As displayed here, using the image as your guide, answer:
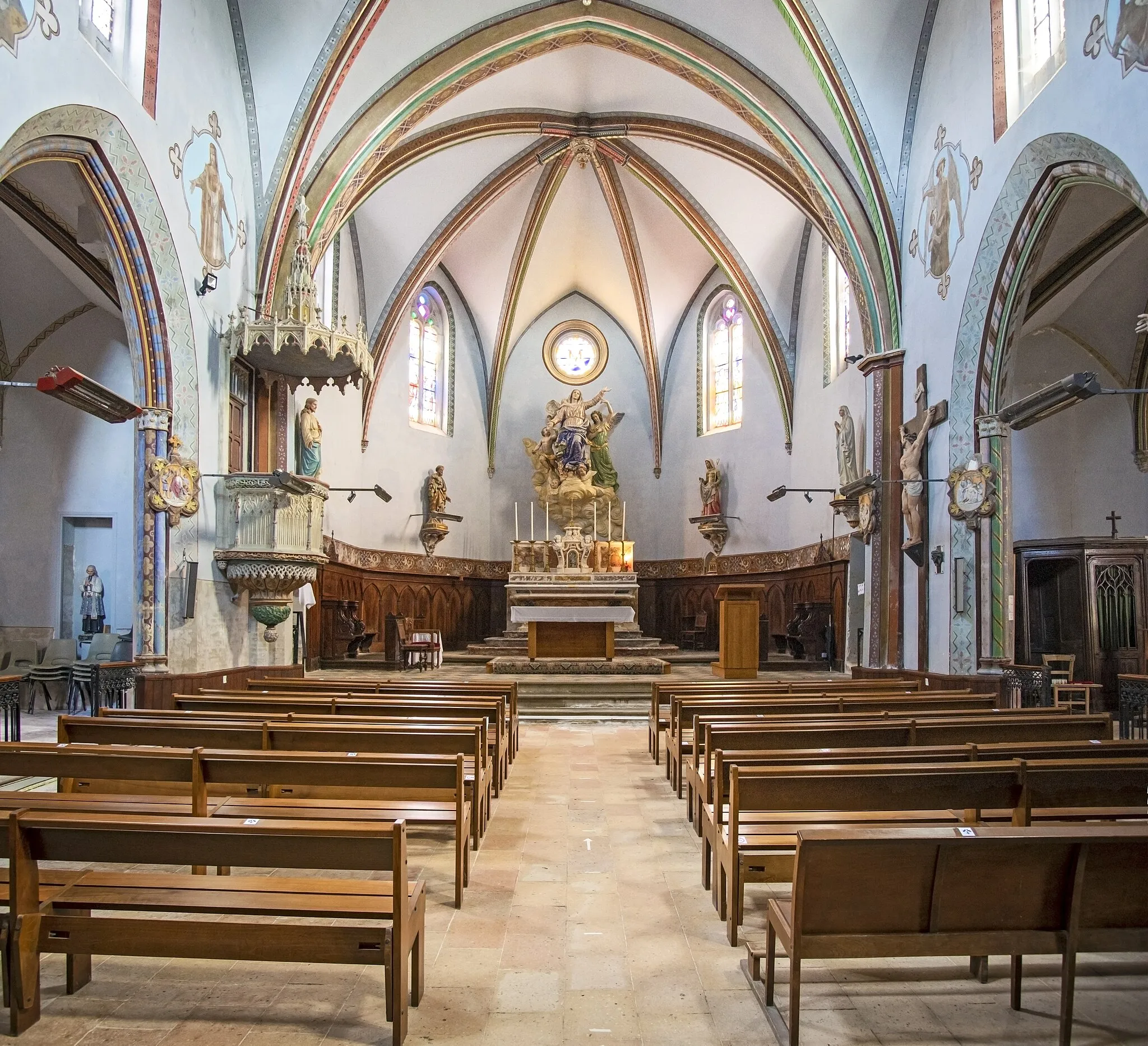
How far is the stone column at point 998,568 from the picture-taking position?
11.9m

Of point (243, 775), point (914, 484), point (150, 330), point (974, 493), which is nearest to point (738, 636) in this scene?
point (914, 484)

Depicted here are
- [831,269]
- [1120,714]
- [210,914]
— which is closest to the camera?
[210,914]

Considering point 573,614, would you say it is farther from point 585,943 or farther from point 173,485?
point 585,943

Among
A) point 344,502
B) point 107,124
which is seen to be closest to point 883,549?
point 344,502

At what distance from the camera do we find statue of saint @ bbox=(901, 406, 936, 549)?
44.1 feet

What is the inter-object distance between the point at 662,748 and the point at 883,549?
615 centimetres

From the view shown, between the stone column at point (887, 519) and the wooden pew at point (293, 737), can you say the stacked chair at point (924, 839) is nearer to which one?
the wooden pew at point (293, 737)

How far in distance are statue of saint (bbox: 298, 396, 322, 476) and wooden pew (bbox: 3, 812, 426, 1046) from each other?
12.8m

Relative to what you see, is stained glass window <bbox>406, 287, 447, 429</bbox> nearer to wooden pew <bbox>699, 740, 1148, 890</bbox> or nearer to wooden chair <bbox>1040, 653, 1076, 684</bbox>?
wooden chair <bbox>1040, 653, 1076, 684</bbox>

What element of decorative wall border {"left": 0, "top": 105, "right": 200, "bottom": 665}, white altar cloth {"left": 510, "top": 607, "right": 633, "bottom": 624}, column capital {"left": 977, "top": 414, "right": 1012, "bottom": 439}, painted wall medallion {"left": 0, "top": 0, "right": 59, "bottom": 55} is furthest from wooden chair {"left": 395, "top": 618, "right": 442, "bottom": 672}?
painted wall medallion {"left": 0, "top": 0, "right": 59, "bottom": 55}

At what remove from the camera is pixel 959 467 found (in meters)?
12.3

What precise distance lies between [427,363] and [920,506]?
14.1 m

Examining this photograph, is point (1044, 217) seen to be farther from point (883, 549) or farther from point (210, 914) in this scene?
point (210, 914)

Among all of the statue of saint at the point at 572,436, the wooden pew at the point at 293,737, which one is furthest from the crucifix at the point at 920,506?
the statue of saint at the point at 572,436
